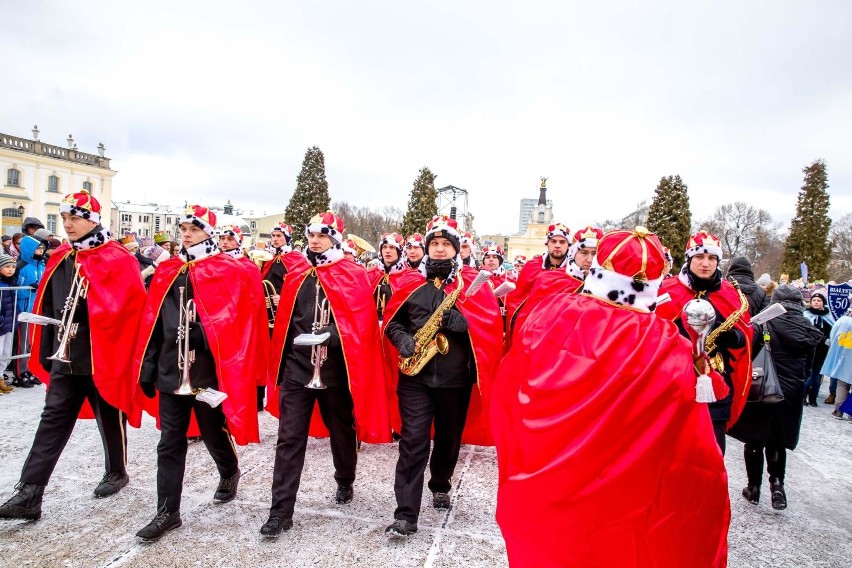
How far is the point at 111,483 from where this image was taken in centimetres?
474

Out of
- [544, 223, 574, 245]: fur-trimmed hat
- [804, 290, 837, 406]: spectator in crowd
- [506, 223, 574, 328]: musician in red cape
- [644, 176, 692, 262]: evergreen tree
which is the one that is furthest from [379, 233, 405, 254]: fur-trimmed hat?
[644, 176, 692, 262]: evergreen tree

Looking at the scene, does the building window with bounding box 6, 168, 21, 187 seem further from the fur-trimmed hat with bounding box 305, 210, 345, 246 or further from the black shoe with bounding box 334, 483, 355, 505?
the black shoe with bounding box 334, 483, 355, 505

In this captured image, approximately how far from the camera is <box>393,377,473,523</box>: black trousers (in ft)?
14.0

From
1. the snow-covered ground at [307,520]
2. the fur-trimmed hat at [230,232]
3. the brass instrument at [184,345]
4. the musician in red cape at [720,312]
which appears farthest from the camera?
the fur-trimmed hat at [230,232]

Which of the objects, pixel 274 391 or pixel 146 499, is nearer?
pixel 146 499

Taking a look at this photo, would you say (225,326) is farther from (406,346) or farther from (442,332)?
(442,332)

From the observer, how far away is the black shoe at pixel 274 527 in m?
4.07

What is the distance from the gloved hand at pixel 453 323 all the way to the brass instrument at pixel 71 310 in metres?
→ 3.02

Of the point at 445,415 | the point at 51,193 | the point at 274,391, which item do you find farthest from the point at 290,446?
the point at 51,193

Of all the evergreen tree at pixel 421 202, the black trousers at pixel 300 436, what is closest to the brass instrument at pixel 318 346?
the black trousers at pixel 300 436

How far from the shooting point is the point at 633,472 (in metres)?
2.60

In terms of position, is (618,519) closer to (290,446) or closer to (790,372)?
(290,446)

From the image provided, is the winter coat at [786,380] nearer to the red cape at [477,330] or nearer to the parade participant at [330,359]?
the red cape at [477,330]

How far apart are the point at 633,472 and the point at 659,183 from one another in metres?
38.0
